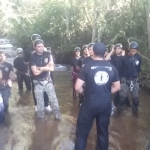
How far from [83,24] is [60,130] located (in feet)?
38.1

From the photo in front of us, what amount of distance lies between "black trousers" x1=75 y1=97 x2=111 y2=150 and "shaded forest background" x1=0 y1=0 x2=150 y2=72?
241 inches

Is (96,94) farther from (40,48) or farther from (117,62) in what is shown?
(117,62)

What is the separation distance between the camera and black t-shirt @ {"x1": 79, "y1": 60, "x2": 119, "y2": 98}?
4.14 meters

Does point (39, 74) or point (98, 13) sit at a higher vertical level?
point (98, 13)

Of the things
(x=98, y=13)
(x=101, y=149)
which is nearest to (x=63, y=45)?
(x=98, y=13)

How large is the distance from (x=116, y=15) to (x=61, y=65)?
5.39m

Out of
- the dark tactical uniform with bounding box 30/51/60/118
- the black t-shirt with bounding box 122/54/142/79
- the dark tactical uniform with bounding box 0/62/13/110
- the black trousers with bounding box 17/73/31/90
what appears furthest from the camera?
the black trousers with bounding box 17/73/31/90

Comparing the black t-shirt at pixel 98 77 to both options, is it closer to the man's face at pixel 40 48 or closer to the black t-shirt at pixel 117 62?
the man's face at pixel 40 48

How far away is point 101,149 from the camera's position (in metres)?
4.54

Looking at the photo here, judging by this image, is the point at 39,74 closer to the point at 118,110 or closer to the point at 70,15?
the point at 118,110

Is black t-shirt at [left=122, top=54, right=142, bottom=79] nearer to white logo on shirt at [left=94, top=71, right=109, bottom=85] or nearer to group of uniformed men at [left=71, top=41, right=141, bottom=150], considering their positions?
group of uniformed men at [left=71, top=41, right=141, bottom=150]

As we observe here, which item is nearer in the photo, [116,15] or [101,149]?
[101,149]

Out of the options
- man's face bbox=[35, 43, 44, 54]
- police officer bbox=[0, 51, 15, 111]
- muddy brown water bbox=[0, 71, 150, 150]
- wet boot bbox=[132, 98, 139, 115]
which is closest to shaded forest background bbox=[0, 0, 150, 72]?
wet boot bbox=[132, 98, 139, 115]

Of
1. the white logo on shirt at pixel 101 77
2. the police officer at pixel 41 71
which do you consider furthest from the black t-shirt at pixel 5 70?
the white logo on shirt at pixel 101 77
